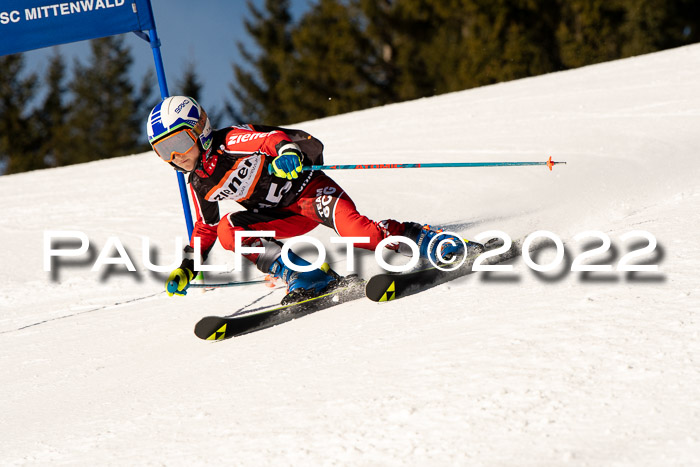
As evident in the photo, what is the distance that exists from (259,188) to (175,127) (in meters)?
0.61

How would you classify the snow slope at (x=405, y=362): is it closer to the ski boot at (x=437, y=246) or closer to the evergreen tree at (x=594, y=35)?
the ski boot at (x=437, y=246)

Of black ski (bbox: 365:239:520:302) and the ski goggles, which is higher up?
the ski goggles

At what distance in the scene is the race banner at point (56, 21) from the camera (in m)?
5.61

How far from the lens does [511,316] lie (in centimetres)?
316

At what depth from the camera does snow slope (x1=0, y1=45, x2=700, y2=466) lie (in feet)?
7.49

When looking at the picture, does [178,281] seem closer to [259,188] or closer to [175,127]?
[259,188]

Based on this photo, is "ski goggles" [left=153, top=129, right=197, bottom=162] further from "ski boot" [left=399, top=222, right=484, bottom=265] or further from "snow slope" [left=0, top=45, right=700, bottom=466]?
"ski boot" [left=399, top=222, right=484, bottom=265]

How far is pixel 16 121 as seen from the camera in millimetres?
37156

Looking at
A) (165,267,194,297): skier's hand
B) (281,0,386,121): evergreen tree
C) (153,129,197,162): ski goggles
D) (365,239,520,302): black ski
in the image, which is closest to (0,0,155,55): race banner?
(153,129,197,162): ski goggles

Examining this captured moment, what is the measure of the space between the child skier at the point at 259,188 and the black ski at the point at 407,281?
16 cm

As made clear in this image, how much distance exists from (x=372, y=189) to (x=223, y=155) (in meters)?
4.23

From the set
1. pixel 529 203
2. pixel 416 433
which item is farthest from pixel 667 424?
pixel 529 203

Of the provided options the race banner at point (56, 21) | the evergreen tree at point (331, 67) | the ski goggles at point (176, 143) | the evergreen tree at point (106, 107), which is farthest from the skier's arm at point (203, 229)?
the evergreen tree at point (106, 107)

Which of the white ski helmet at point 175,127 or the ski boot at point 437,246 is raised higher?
the white ski helmet at point 175,127
